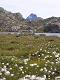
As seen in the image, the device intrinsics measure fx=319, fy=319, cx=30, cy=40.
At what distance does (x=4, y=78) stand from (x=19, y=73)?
1.88 metres

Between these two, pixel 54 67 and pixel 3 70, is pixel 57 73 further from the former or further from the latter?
pixel 3 70

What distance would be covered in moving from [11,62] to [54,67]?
3092mm

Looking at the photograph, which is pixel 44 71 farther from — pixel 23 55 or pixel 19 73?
pixel 23 55

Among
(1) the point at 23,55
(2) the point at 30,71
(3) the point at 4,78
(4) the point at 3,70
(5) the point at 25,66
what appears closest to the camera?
(3) the point at 4,78

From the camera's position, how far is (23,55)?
3534 cm

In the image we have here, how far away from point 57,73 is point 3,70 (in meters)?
3.65

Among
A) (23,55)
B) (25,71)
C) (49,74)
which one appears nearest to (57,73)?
(49,74)

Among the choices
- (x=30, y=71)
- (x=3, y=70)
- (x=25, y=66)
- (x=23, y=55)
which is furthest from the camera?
(x=23, y=55)

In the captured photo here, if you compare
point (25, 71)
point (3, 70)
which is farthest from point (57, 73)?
point (3, 70)

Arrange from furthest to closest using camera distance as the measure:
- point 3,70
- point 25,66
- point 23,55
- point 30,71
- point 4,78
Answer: point 23,55
point 25,66
point 30,71
point 3,70
point 4,78

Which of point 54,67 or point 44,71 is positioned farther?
point 54,67

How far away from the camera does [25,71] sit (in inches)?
741

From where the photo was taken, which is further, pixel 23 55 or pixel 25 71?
pixel 23 55

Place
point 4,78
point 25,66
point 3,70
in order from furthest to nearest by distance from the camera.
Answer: point 25,66 → point 3,70 → point 4,78
